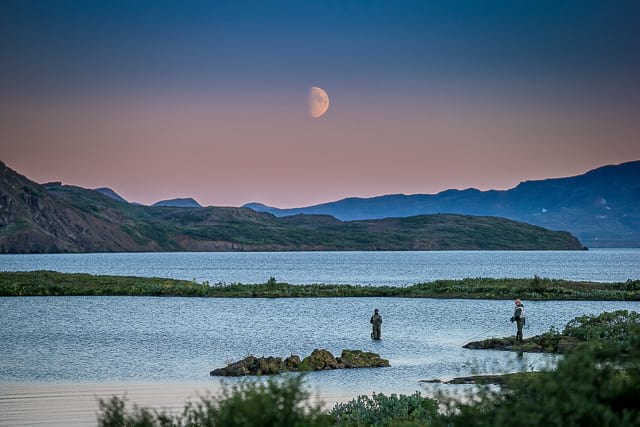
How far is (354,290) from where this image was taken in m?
80.0

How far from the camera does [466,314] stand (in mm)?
56500

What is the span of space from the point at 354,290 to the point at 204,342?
40.6 m

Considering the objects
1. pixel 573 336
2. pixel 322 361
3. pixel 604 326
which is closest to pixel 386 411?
pixel 322 361

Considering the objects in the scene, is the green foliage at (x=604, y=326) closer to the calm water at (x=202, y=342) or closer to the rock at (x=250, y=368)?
the calm water at (x=202, y=342)

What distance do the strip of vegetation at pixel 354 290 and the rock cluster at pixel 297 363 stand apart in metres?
41.2

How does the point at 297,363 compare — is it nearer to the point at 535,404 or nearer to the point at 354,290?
the point at 535,404

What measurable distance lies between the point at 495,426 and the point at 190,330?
124 feet

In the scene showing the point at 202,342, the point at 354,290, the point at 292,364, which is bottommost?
the point at 202,342

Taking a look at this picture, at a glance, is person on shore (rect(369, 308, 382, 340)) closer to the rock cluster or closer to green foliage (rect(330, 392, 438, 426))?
the rock cluster

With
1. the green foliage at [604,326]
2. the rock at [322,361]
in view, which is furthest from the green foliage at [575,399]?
the green foliage at [604,326]

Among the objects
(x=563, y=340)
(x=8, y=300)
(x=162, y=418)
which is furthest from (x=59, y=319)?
(x=162, y=418)

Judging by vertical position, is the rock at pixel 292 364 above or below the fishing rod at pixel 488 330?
below

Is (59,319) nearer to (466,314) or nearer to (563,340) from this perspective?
(466,314)

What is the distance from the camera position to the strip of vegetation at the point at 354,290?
233ft
